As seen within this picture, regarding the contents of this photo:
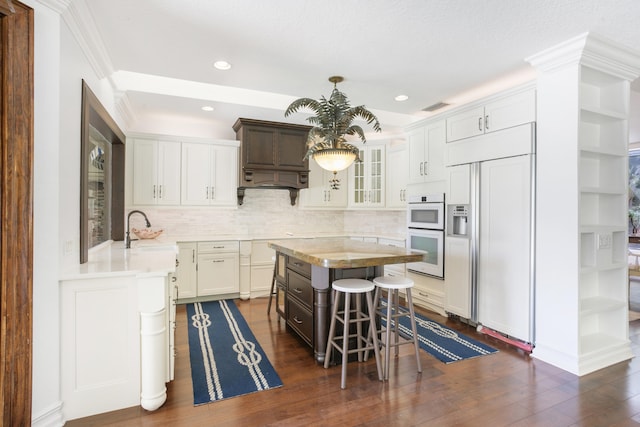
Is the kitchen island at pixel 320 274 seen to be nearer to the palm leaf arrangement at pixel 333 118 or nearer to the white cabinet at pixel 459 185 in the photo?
the palm leaf arrangement at pixel 333 118

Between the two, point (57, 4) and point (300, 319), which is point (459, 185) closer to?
point (300, 319)

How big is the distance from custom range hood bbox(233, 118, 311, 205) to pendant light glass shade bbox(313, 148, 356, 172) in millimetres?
1819

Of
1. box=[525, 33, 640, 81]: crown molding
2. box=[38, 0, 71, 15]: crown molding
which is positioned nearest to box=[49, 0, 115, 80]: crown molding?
box=[38, 0, 71, 15]: crown molding

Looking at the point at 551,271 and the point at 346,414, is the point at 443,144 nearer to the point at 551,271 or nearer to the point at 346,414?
the point at 551,271

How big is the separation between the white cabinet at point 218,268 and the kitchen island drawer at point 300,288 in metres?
1.55

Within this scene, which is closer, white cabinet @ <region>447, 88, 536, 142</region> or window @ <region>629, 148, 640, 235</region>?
white cabinet @ <region>447, 88, 536, 142</region>

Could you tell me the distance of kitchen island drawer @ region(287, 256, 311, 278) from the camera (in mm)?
3004

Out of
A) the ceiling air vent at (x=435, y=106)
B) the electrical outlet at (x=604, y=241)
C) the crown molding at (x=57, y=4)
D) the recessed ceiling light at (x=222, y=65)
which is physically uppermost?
the ceiling air vent at (x=435, y=106)

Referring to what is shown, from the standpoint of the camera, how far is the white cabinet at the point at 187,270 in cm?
443

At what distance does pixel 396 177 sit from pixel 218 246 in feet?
9.28

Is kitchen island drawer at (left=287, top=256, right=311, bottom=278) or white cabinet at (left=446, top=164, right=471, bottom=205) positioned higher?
white cabinet at (left=446, top=164, right=471, bottom=205)

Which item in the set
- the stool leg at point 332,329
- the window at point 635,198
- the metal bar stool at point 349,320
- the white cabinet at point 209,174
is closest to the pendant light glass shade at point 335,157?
the metal bar stool at point 349,320

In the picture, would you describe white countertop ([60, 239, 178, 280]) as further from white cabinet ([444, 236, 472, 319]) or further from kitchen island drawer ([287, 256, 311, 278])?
white cabinet ([444, 236, 472, 319])

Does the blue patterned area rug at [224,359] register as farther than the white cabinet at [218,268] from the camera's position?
No
